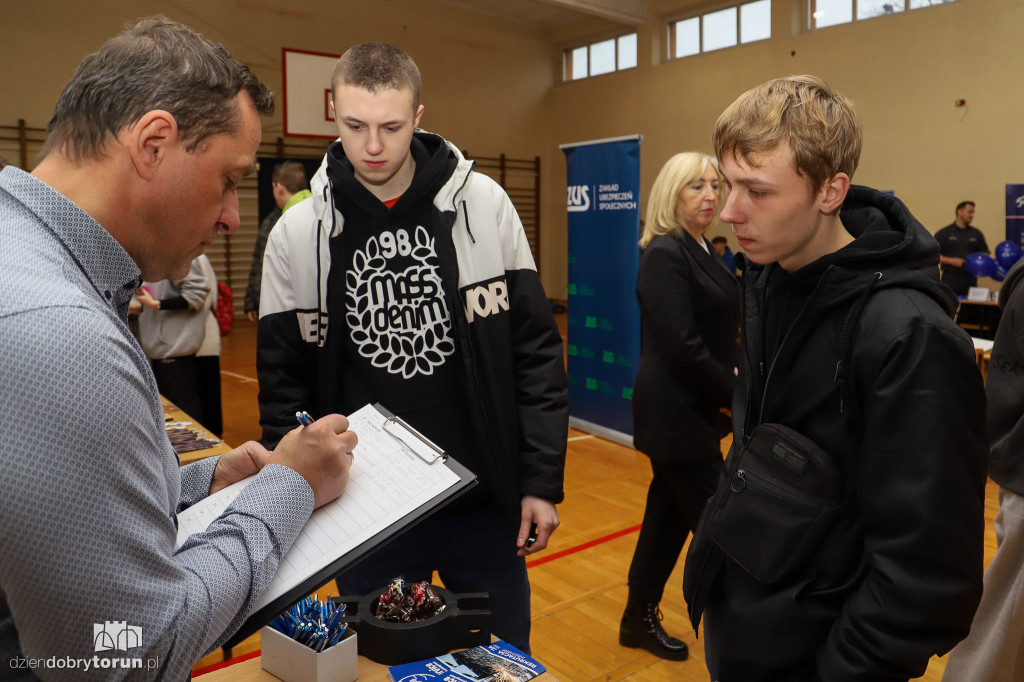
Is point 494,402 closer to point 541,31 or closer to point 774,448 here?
point 774,448

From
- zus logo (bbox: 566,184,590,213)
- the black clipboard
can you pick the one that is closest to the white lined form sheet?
the black clipboard

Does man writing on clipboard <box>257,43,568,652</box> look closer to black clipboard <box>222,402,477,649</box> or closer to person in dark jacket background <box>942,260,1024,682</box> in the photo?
black clipboard <box>222,402,477,649</box>

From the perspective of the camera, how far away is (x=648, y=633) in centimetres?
270

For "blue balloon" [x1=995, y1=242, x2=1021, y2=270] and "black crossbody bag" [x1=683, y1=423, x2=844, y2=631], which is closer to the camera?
"black crossbody bag" [x1=683, y1=423, x2=844, y2=631]

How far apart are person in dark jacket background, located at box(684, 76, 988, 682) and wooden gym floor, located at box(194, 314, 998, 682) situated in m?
1.42

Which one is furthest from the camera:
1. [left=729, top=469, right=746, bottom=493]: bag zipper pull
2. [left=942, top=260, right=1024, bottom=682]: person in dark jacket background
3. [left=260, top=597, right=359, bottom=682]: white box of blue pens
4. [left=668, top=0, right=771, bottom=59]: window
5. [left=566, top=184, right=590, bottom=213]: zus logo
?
[left=668, top=0, right=771, bottom=59]: window

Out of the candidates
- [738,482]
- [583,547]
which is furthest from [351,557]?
[583,547]

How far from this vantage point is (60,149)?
80 cm

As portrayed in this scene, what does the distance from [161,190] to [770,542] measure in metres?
1.02

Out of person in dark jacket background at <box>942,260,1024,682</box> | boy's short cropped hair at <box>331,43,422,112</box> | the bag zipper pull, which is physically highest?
boy's short cropped hair at <box>331,43,422,112</box>

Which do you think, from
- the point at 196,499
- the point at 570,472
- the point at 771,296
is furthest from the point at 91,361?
the point at 570,472

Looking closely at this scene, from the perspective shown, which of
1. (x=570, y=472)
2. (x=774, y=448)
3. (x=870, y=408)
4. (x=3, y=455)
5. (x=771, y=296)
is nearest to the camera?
(x=3, y=455)

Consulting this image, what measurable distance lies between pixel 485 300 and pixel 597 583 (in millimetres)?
2001

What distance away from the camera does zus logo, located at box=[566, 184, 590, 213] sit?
551 cm
